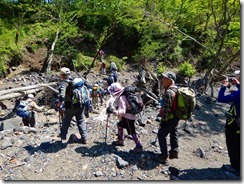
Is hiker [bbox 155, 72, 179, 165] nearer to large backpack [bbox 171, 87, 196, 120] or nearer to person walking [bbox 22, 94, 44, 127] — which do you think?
large backpack [bbox 171, 87, 196, 120]

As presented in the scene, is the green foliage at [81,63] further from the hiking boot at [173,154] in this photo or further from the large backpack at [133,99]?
the hiking boot at [173,154]

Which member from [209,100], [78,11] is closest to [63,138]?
[209,100]

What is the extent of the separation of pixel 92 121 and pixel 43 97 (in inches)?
270

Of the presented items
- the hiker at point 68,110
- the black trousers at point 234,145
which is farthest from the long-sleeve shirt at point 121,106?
the black trousers at point 234,145

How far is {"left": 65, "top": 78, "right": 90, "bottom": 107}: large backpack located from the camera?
5215 mm

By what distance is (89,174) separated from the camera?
467 centimetres

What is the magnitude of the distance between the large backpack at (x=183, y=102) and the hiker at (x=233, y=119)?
0.47 metres

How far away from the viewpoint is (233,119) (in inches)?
171

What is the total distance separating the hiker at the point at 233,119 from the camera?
4.25m

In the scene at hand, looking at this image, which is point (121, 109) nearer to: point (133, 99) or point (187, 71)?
point (133, 99)

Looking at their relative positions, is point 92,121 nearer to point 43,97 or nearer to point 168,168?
point 168,168

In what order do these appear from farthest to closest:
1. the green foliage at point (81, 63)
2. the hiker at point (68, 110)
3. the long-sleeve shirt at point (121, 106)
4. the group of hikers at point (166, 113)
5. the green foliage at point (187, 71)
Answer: the green foliage at point (81, 63) → the green foliage at point (187, 71) → the hiker at point (68, 110) → the long-sleeve shirt at point (121, 106) → the group of hikers at point (166, 113)

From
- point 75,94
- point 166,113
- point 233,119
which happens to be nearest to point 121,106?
point 166,113

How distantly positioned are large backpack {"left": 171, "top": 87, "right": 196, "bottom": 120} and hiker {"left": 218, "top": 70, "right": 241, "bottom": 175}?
47 centimetres
